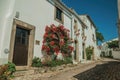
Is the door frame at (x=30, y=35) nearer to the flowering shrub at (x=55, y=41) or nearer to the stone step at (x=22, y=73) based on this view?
the stone step at (x=22, y=73)

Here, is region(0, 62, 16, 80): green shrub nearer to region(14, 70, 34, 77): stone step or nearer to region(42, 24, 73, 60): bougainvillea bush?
region(14, 70, 34, 77): stone step

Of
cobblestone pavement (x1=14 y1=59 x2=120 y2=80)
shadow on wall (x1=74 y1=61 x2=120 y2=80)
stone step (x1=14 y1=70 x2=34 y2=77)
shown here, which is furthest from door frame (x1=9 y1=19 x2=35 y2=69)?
shadow on wall (x1=74 y1=61 x2=120 y2=80)

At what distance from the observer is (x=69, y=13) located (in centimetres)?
1456

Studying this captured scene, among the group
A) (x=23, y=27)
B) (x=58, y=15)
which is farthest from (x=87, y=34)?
(x=23, y=27)

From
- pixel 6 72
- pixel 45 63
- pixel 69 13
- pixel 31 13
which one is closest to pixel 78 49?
pixel 69 13

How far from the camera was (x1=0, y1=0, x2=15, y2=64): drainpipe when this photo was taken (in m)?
6.37

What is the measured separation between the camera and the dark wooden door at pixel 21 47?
24.9ft

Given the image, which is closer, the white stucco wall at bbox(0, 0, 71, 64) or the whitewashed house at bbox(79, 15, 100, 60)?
the white stucco wall at bbox(0, 0, 71, 64)

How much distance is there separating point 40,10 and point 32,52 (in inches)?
129

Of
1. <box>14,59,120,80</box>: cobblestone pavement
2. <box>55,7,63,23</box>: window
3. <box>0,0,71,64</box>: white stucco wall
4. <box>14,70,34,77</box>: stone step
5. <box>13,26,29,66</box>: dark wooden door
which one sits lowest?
<box>14,59,120,80</box>: cobblestone pavement

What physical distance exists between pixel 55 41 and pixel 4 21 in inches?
187

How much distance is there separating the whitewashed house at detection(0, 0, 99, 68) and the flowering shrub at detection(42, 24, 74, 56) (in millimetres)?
445

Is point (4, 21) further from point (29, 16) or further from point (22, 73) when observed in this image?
point (22, 73)

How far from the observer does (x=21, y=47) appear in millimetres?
7934
